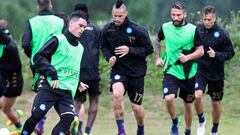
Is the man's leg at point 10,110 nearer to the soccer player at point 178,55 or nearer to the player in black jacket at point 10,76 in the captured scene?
the player in black jacket at point 10,76

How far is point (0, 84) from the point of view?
13133 millimetres

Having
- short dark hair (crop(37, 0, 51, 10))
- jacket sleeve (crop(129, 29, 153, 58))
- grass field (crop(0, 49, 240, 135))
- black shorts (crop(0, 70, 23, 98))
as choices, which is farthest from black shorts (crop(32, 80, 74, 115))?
grass field (crop(0, 49, 240, 135))

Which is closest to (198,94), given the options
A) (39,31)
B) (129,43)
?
(129,43)

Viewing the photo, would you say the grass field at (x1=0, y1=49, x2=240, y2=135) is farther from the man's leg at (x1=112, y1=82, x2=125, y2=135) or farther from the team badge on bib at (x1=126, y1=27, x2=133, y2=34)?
the team badge on bib at (x1=126, y1=27, x2=133, y2=34)

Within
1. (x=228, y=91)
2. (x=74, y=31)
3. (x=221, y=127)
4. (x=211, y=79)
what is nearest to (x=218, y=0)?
(x=228, y=91)

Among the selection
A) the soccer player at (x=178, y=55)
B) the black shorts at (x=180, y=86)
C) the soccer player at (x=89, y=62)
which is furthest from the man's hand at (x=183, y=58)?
the soccer player at (x=89, y=62)

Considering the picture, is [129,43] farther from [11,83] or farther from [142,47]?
[11,83]

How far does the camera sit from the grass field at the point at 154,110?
1594 cm

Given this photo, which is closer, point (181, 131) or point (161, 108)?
point (181, 131)

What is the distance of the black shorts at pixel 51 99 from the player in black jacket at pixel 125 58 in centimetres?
192

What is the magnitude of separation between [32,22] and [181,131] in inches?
167

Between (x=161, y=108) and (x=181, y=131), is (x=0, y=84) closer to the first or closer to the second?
(x=181, y=131)

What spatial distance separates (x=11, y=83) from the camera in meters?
13.5

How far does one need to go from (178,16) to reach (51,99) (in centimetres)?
310
